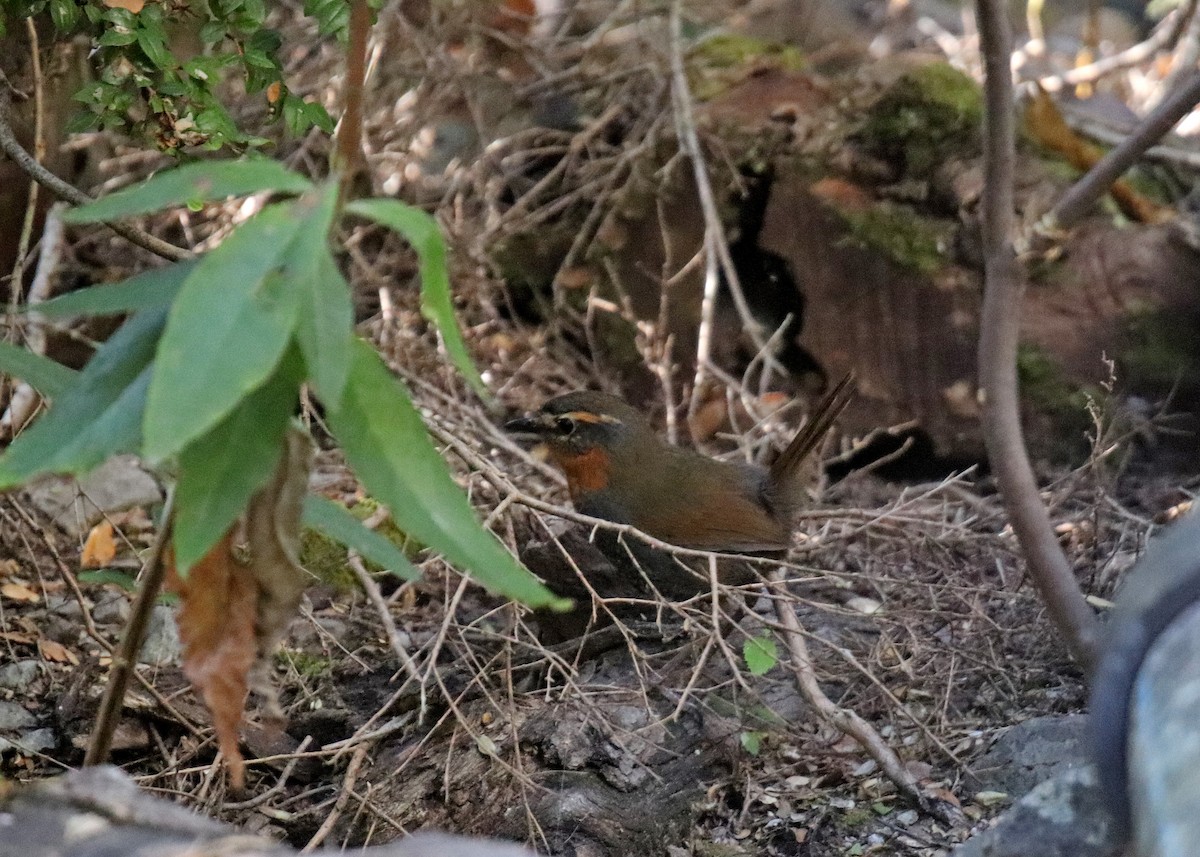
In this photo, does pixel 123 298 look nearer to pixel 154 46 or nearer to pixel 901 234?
pixel 154 46

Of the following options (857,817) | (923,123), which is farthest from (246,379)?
(923,123)

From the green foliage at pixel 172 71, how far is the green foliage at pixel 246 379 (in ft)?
4.16

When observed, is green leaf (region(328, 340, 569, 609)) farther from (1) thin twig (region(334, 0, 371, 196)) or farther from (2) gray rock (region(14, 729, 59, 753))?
(2) gray rock (region(14, 729, 59, 753))

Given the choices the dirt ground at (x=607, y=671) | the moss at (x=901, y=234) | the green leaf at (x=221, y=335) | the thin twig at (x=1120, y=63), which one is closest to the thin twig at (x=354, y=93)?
the green leaf at (x=221, y=335)

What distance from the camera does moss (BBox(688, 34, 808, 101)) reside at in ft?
17.4

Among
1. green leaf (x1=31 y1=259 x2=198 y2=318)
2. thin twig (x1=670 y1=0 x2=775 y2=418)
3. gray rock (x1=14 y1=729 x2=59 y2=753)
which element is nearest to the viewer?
green leaf (x1=31 y1=259 x2=198 y2=318)

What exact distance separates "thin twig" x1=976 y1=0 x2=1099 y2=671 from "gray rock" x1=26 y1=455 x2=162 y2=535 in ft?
8.89

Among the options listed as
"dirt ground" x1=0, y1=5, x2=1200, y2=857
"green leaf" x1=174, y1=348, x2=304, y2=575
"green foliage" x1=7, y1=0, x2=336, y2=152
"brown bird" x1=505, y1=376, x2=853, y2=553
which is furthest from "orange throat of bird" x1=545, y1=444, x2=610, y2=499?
"green leaf" x1=174, y1=348, x2=304, y2=575

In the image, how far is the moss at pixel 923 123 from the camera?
4.70 m

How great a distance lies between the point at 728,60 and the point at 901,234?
1336 millimetres

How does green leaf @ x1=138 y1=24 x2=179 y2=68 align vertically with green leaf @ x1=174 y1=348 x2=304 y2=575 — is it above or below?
above

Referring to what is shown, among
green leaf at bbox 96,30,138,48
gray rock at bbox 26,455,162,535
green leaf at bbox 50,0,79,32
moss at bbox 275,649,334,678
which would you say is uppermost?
green leaf at bbox 50,0,79,32

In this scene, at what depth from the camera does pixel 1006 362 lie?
2.32 m

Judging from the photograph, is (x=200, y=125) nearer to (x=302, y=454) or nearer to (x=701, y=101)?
(x=302, y=454)
